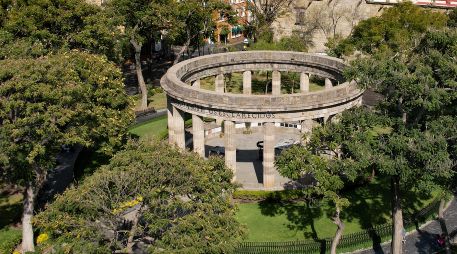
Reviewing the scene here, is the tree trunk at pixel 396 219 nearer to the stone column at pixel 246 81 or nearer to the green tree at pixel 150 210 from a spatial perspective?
the green tree at pixel 150 210

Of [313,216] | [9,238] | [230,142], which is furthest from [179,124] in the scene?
[9,238]

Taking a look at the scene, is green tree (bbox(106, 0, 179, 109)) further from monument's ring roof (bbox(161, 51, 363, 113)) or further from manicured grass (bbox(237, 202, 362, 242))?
manicured grass (bbox(237, 202, 362, 242))

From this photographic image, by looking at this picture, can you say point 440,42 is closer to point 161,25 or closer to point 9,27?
point 9,27

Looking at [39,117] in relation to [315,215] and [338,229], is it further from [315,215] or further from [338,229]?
[315,215]

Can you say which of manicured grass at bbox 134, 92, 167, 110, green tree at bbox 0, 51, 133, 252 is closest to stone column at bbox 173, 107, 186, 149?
green tree at bbox 0, 51, 133, 252

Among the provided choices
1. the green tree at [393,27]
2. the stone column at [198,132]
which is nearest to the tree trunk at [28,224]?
the stone column at [198,132]

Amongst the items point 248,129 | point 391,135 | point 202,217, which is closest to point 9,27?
point 248,129

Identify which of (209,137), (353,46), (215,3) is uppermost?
(215,3)
